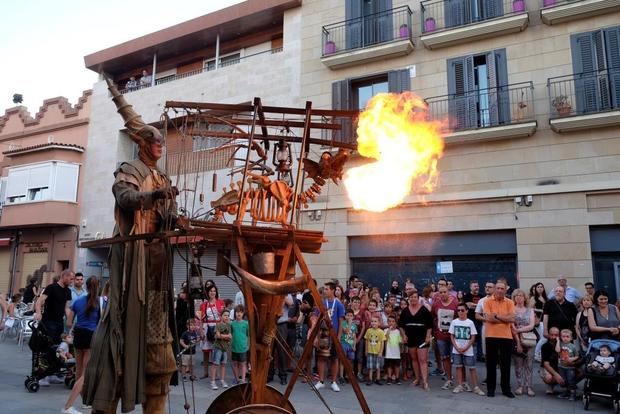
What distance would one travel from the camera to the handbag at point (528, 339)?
26.2ft

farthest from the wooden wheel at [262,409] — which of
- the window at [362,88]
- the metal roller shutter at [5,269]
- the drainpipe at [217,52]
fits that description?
the metal roller shutter at [5,269]

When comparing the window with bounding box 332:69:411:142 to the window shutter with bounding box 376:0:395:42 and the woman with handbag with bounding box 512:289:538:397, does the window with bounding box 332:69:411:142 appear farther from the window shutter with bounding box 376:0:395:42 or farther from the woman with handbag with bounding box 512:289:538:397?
the woman with handbag with bounding box 512:289:538:397

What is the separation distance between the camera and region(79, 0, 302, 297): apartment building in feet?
56.4

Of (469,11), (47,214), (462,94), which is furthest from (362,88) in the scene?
(47,214)

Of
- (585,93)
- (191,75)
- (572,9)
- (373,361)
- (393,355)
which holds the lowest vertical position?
(373,361)

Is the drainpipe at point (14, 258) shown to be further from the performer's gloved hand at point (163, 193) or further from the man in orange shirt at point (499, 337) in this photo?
the performer's gloved hand at point (163, 193)

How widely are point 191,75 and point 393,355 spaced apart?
14.9 metres

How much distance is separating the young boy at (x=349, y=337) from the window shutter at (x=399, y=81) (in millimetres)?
8159

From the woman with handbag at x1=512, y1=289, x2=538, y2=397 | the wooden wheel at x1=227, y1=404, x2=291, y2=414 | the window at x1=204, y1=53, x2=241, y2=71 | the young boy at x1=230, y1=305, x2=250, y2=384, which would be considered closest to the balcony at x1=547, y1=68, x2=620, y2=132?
the woman with handbag at x1=512, y1=289, x2=538, y2=397

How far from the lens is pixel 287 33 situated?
17234 millimetres

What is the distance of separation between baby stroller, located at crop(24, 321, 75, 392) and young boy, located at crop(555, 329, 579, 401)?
8048 millimetres

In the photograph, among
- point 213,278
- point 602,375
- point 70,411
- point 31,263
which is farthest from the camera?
point 31,263

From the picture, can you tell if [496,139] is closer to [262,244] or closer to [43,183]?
[262,244]

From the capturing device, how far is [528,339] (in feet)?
26.4
